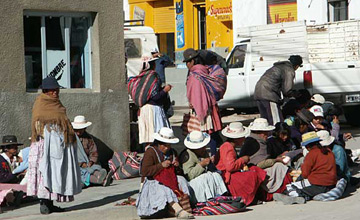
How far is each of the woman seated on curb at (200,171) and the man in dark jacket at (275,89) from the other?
125 inches

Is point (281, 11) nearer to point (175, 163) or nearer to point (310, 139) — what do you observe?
point (310, 139)

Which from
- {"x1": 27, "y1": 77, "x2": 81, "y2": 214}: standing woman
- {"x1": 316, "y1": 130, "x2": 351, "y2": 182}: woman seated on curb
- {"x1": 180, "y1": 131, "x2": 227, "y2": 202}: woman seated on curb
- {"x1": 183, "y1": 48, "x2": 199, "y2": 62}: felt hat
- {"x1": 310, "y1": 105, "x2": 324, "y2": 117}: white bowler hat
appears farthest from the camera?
{"x1": 310, "y1": 105, "x2": 324, "y2": 117}: white bowler hat

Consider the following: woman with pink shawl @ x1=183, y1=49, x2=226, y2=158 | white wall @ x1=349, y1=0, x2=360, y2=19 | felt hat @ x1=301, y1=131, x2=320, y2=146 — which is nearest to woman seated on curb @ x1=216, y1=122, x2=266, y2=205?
felt hat @ x1=301, y1=131, x2=320, y2=146

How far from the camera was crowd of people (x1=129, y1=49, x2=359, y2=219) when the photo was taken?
9.29 metres

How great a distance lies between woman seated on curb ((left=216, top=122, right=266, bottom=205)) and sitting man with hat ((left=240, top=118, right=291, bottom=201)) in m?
0.25

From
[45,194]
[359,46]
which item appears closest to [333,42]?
[359,46]

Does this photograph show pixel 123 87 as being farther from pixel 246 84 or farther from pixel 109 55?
pixel 246 84

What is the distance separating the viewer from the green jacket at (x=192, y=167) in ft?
32.3

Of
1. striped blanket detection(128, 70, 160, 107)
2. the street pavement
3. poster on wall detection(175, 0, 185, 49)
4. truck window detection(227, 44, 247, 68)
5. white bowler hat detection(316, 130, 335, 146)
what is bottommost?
the street pavement

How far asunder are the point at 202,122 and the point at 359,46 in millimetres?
6153

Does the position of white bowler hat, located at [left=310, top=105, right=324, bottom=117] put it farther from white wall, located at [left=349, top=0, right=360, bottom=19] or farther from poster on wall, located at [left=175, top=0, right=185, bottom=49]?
poster on wall, located at [left=175, top=0, right=185, bottom=49]

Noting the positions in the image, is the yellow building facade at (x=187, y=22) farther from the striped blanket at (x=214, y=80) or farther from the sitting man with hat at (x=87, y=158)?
the sitting man with hat at (x=87, y=158)

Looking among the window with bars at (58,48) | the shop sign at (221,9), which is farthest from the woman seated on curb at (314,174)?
the shop sign at (221,9)

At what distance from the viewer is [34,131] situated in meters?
8.97
